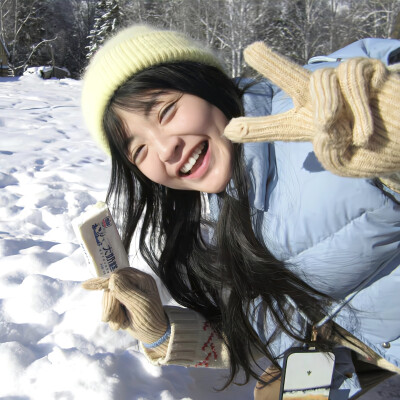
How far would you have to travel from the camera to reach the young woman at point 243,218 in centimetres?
123

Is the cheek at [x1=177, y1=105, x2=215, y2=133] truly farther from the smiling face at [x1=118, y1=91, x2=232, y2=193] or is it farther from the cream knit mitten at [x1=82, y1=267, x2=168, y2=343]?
the cream knit mitten at [x1=82, y1=267, x2=168, y2=343]

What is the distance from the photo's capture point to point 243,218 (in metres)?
1.45

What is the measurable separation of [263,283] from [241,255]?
127mm

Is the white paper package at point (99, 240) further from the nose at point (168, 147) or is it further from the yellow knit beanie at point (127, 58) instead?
the nose at point (168, 147)

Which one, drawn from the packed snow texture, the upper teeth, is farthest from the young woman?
the packed snow texture

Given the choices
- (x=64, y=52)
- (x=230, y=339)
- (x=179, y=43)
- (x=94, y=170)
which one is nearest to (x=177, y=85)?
(x=179, y=43)

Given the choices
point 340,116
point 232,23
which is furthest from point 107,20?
point 340,116

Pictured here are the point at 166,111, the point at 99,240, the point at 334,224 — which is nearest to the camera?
the point at 334,224

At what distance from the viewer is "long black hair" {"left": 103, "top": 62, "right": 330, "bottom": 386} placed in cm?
137

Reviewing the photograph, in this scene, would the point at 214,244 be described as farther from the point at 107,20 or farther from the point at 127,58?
the point at 107,20

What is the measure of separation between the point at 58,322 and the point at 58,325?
0.06 feet

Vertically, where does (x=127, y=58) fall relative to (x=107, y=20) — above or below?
above

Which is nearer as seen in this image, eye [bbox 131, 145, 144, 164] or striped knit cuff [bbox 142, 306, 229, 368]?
eye [bbox 131, 145, 144, 164]

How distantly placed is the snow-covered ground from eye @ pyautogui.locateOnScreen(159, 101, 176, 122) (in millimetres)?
930
